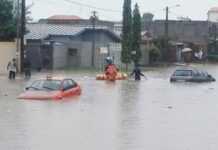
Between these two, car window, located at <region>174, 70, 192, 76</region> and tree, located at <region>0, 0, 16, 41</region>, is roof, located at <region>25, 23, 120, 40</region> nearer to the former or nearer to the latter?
tree, located at <region>0, 0, 16, 41</region>

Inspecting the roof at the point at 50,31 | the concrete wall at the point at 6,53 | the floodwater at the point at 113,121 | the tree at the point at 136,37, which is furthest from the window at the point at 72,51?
the floodwater at the point at 113,121

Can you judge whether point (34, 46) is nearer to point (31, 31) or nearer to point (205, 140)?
point (31, 31)

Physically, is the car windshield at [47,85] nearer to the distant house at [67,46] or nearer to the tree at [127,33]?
the distant house at [67,46]

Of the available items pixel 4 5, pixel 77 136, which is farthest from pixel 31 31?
pixel 77 136

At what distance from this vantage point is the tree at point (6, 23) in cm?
7031

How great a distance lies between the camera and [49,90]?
37.0m

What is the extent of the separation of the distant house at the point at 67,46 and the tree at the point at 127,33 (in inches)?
109

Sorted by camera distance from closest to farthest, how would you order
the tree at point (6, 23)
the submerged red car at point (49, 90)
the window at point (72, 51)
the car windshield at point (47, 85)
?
the submerged red car at point (49, 90) → the car windshield at point (47, 85) → the tree at point (6, 23) → the window at point (72, 51)

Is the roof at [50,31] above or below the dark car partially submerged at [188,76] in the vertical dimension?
above

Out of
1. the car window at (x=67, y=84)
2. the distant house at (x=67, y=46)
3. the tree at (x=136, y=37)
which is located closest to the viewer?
the car window at (x=67, y=84)

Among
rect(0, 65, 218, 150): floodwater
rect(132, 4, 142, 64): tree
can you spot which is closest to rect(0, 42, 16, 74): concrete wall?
rect(132, 4, 142, 64): tree

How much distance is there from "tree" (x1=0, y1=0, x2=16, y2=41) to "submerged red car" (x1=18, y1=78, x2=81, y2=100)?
3254 cm

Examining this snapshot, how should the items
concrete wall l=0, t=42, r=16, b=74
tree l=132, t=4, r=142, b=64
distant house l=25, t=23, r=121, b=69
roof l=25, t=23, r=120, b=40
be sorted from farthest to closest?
1. tree l=132, t=4, r=142, b=64
2. roof l=25, t=23, r=120, b=40
3. distant house l=25, t=23, r=121, b=69
4. concrete wall l=0, t=42, r=16, b=74

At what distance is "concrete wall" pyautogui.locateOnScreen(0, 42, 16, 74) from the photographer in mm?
65250
